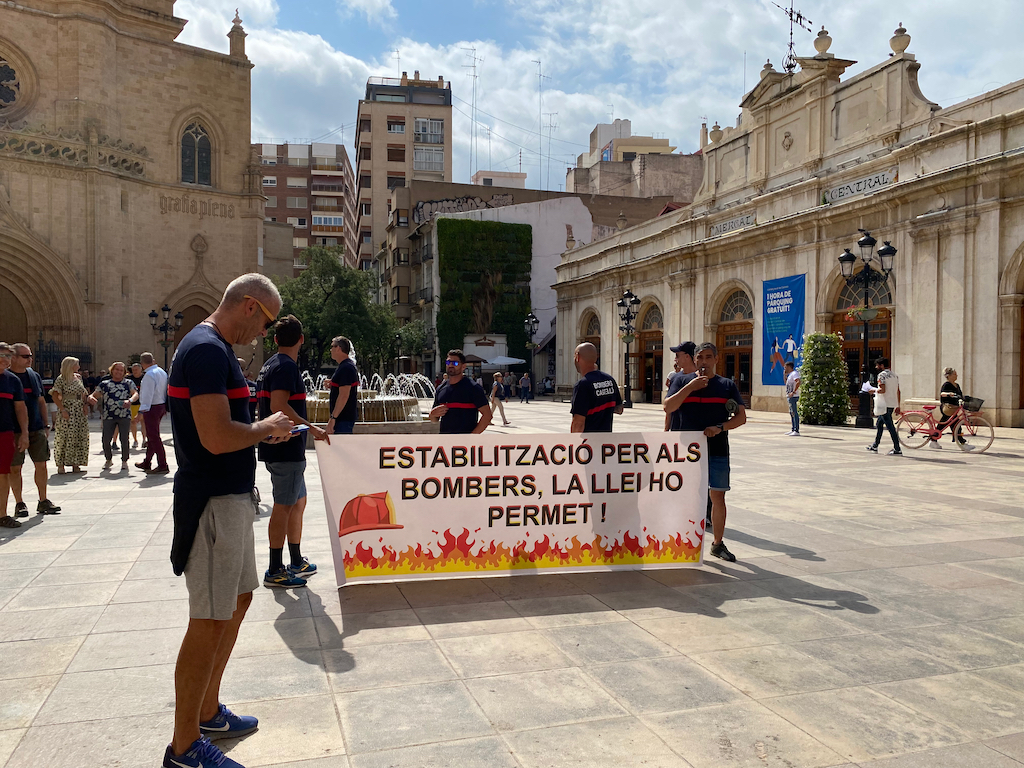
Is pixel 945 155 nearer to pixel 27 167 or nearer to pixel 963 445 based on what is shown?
pixel 963 445

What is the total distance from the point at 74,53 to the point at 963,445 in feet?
115

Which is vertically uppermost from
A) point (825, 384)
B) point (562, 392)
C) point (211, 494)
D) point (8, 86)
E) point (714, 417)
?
point (8, 86)

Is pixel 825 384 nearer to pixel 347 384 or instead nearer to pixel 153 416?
pixel 347 384

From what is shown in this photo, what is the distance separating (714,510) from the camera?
639 cm

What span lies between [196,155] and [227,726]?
122 ft

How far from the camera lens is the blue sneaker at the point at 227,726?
3152 mm

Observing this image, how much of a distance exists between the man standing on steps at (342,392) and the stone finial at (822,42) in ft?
83.0

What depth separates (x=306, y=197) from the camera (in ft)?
284

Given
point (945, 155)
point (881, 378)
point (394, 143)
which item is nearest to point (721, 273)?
point (945, 155)

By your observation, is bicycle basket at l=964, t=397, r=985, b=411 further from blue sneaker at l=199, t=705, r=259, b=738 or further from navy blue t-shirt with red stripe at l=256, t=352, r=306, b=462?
blue sneaker at l=199, t=705, r=259, b=738

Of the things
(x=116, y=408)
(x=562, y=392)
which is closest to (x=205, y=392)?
(x=116, y=408)

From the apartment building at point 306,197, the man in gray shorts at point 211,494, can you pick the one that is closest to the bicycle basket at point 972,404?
the man in gray shorts at point 211,494

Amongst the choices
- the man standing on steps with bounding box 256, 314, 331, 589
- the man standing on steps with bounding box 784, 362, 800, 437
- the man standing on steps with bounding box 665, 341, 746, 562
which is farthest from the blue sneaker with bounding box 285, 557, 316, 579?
the man standing on steps with bounding box 784, 362, 800, 437

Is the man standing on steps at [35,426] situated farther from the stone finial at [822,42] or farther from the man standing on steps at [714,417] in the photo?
the stone finial at [822,42]
